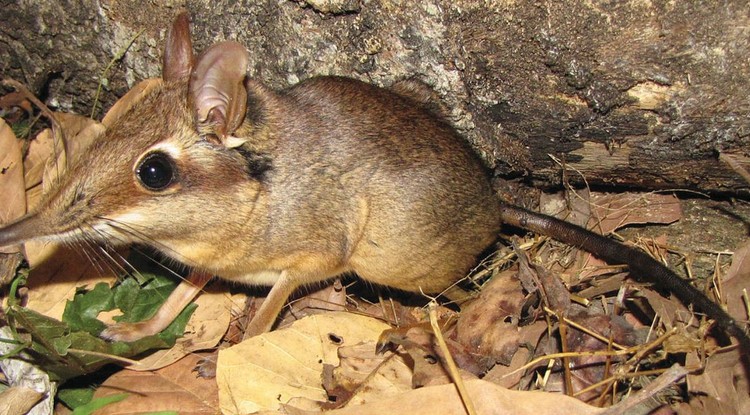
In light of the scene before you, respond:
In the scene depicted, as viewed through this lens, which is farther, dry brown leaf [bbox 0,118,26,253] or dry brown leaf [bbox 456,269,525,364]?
dry brown leaf [bbox 0,118,26,253]

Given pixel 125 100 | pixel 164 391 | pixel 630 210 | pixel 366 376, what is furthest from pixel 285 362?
pixel 630 210

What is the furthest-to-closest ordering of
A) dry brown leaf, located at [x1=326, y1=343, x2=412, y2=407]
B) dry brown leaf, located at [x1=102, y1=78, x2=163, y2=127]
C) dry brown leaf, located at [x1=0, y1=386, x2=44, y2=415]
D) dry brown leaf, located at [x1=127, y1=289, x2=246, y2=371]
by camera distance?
dry brown leaf, located at [x1=102, y1=78, x2=163, y2=127] < dry brown leaf, located at [x1=127, y1=289, x2=246, y2=371] < dry brown leaf, located at [x1=0, y1=386, x2=44, y2=415] < dry brown leaf, located at [x1=326, y1=343, x2=412, y2=407]

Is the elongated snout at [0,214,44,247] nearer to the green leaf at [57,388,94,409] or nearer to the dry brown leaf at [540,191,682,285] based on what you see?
the green leaf at [57,388,94,409]

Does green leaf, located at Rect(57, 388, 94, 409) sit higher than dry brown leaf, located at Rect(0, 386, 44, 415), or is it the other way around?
dry brown leaf, located at Rect(0, 386, 44, 415)

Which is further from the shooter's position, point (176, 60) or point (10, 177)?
point (10, 177)

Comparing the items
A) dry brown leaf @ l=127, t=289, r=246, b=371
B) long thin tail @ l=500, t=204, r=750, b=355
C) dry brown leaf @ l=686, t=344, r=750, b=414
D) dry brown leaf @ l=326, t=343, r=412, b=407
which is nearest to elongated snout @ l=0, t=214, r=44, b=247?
dry brown leaf @ l=127, t=289, r=246, b=371

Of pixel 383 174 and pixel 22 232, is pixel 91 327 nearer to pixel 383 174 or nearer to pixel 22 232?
pixel 22 232

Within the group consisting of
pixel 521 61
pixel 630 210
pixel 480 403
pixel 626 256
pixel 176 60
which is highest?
pixel 176 60

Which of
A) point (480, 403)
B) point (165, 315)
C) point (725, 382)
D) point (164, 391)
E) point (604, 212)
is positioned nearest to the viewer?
point (480, 403)
